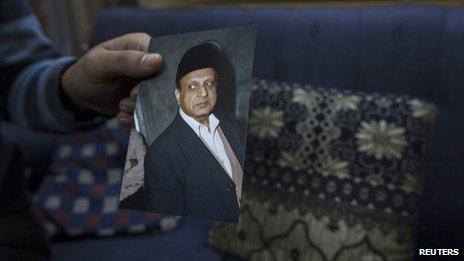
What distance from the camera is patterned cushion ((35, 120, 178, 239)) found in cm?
115

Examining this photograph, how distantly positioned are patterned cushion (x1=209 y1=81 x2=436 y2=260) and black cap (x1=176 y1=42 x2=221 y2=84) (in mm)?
479

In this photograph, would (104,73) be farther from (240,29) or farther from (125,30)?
(125,30)

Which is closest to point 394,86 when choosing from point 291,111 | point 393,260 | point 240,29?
point 291,111

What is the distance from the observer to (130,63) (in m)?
0.55

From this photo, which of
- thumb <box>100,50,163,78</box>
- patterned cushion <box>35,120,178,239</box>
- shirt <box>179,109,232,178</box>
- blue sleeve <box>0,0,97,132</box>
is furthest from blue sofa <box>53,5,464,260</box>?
shirt <box>179,109,232,178</box>

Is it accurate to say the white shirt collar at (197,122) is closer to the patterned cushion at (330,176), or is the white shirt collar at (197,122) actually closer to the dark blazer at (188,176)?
the dark blazer at (188,176)

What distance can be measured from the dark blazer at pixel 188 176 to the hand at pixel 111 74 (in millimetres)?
98

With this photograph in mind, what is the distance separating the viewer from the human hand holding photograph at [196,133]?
445mm

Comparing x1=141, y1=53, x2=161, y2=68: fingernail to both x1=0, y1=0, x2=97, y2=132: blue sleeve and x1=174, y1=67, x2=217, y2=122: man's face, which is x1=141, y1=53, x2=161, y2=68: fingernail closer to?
x1=174, y1=67, x2=217, y2=122: man's face

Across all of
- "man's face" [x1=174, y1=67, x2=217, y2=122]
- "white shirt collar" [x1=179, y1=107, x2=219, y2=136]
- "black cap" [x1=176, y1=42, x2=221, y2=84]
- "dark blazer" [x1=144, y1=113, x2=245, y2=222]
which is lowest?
"dark blazer" [x1=144, y1=113, x2=245, y2=222]

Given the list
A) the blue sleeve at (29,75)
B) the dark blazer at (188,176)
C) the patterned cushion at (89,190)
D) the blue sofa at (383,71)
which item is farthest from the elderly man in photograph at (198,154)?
the patterned cushion at (89,190)

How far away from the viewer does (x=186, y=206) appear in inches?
18.1

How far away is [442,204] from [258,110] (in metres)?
0.47

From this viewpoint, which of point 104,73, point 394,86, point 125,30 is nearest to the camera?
point 104,73
